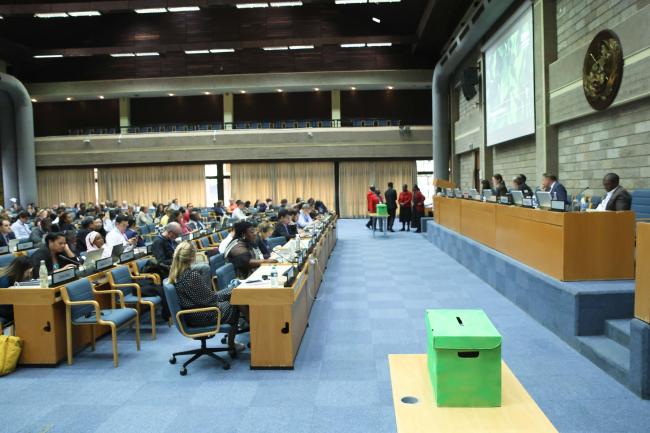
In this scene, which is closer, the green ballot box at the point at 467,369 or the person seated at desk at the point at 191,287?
the green ballot box at the point at 467,369

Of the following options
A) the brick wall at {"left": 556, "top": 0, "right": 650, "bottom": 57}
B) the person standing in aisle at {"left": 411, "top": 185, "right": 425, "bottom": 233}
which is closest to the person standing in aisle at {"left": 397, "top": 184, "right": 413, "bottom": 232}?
the person standing in aisle at {"left": 411, "top": 185, "right": 425, "bottom": 233}

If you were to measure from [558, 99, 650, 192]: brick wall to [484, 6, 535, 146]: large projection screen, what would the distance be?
1.27 metres

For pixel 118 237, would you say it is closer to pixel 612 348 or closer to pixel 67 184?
pixel 612 348

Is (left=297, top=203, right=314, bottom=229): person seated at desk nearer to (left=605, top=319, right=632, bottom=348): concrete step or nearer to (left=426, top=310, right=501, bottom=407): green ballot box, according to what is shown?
(left=605, top=319, right=632, bottom=348): concrete step

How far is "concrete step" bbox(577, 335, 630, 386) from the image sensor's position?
407cm

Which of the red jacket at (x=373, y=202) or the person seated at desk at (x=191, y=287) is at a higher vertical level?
the red jacket at (x=373, y=202)

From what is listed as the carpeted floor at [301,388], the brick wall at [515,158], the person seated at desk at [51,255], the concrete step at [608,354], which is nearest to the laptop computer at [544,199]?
the carpeted floor at [301,388]

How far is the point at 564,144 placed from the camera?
31.3 feet

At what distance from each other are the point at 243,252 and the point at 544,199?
11.7 ft

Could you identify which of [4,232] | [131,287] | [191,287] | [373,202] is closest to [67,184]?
[373,202]

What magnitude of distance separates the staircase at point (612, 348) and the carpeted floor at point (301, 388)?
0.08 meters

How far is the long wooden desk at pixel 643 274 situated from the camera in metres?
3.69

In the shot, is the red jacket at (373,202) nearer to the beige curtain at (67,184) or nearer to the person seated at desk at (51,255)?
the person seated at desk at (51,255)

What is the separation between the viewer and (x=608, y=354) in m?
4.31
